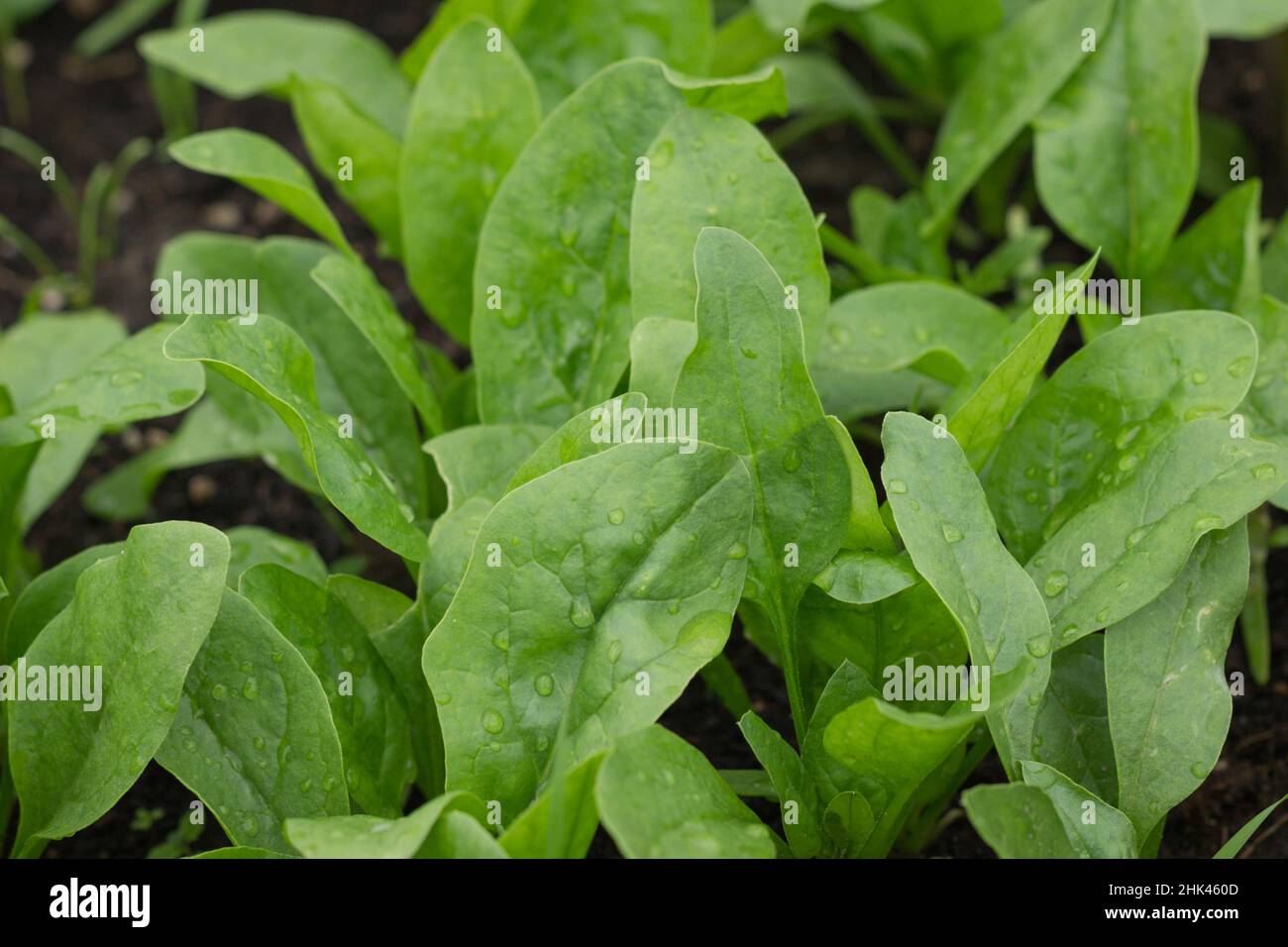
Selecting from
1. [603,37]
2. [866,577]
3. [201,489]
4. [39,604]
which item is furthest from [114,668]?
[603,37]

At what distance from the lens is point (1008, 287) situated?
1.95 m

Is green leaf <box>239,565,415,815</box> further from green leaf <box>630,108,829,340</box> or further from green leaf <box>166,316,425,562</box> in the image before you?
green leaf <box>630,108,829,340</box>

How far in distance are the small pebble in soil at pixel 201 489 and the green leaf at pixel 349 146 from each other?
0.47 m

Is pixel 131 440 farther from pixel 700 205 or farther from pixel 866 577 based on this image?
pixel 866 577

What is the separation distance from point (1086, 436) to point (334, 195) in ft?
4.67

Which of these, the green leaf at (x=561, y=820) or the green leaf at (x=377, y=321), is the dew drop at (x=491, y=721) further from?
the green leaf at (x=377, y=321)

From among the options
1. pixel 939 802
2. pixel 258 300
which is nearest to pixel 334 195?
pixel 258 300

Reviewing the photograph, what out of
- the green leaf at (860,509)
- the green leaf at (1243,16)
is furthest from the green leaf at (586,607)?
the green leaf at (1243,16)

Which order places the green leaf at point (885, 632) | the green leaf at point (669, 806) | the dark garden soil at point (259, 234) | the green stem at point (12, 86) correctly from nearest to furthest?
the green leaf at point (669, 806), the green leaf at point (885, 632), the dark garden soil at point (259, 234), the green stem at point (12, 86)

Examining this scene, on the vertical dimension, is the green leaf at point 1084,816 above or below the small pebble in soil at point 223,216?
below

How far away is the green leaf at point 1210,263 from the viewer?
1588 mm

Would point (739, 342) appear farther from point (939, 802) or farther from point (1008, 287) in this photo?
point (1008, 287)
